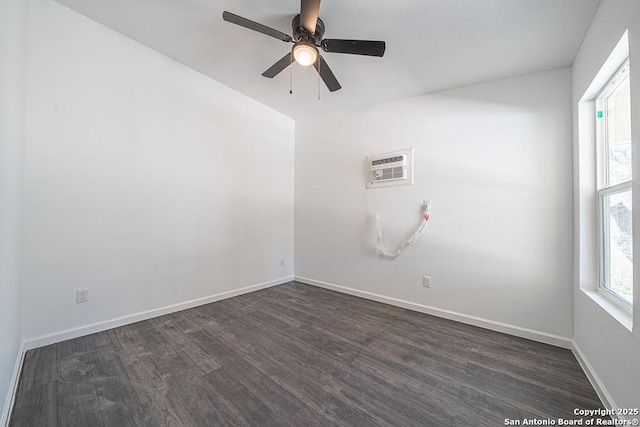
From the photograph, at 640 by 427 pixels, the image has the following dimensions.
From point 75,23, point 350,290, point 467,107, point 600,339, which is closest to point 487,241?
point 600,339

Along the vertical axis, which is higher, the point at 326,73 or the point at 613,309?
the point at 326,73

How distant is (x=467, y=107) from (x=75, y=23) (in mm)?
3851

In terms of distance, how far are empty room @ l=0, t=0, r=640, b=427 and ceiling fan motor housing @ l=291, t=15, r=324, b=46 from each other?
0.7 inches

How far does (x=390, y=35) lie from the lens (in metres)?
1.93

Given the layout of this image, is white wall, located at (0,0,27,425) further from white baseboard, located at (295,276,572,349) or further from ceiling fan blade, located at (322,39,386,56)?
white baseboard, located at (295,276,572,349)

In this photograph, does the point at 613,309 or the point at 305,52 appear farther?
the point at 305,52

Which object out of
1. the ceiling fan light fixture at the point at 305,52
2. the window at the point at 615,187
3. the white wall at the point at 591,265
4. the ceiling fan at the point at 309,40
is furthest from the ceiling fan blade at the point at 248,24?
the window at the point at 615,187

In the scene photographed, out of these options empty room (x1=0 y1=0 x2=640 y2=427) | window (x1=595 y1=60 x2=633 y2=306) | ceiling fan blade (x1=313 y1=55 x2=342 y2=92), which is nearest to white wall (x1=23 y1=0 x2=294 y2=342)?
empty room (x1=0 y1=0 x2=640 y2=427)

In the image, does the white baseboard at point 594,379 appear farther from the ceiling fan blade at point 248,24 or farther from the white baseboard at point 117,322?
the white baseboard at point 117,322

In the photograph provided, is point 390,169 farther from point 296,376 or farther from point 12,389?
point 12,389

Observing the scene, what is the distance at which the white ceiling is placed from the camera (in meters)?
1.66

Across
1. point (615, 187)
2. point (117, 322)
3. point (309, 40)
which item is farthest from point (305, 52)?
point (117, 322)

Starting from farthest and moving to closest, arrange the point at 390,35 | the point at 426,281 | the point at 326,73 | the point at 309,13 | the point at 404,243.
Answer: the point at 404,243 → the point at 426,281 → the point at 326,73 → the point at 390,35 → the point at 309,13

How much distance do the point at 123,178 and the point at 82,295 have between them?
1107 mm
